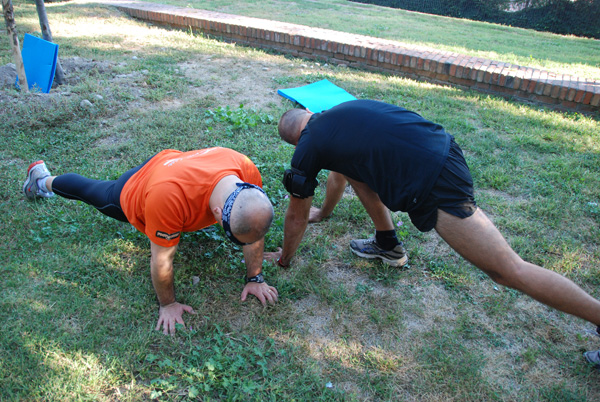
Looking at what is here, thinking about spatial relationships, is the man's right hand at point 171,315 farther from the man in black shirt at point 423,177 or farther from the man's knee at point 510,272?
the man's knee at point 510,272

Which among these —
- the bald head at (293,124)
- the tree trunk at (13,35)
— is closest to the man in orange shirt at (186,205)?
the bald head at (293,124)

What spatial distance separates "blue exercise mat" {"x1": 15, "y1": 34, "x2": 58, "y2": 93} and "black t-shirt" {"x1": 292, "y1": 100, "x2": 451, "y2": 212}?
3823mm

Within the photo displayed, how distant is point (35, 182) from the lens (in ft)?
9.91

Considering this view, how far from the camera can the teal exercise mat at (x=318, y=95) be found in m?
4.57

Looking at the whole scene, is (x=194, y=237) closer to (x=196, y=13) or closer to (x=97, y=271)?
(x=97, y=271)

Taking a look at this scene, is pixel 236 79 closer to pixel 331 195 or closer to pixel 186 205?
pixel 331 195

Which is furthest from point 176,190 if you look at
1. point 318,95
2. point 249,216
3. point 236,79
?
point 236,79

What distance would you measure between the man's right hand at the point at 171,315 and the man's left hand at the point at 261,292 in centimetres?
33

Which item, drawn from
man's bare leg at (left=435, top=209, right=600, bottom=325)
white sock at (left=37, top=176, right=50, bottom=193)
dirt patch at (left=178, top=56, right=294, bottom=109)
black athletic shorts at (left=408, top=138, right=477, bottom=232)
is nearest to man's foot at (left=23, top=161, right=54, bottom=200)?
white sock at (left=37, top=176, right=50, bottom=193)

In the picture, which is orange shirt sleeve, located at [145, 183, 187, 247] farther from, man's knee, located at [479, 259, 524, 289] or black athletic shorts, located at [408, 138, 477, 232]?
man's knee, located at [479, 259, 524, 289]

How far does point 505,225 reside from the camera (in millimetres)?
3092

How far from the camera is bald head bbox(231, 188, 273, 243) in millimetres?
1848

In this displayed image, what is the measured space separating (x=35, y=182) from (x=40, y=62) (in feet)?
7.81

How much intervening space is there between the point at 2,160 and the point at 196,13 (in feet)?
17.2
